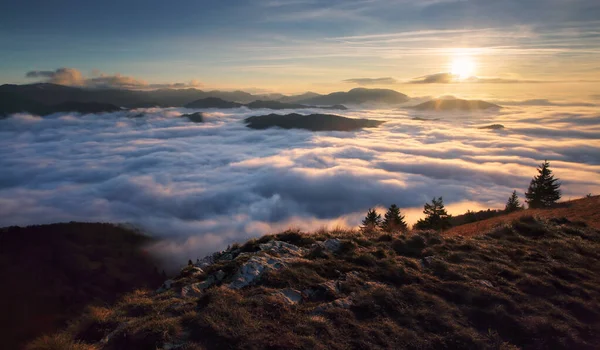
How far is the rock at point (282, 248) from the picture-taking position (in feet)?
40.5

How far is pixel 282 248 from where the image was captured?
1280 cm

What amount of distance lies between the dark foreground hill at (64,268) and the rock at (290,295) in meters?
58.3

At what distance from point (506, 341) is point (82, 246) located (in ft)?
424

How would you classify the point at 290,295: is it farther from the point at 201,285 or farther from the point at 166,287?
the point at 166,287

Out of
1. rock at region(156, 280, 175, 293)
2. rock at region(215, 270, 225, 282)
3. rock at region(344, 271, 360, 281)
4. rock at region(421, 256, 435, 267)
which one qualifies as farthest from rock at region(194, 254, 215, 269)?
rock at region(421, 256, 435, 267)

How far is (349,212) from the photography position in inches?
4373

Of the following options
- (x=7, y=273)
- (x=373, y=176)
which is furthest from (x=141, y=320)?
(x=373, y=176)

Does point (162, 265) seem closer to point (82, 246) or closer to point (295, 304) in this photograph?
point (82, 246)

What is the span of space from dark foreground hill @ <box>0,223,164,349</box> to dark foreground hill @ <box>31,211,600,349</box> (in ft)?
185

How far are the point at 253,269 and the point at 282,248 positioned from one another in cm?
246

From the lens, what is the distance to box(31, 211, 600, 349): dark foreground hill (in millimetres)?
7055

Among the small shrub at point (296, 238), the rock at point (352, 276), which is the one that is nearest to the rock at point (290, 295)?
the rock at point (352, 276)

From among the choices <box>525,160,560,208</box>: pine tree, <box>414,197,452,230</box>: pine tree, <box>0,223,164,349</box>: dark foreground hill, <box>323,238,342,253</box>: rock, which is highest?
<box>323,238,342,253</box>: rock

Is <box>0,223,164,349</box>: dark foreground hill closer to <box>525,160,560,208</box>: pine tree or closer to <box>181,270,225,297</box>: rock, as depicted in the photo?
<box>181,270,225,297</box>: rock
